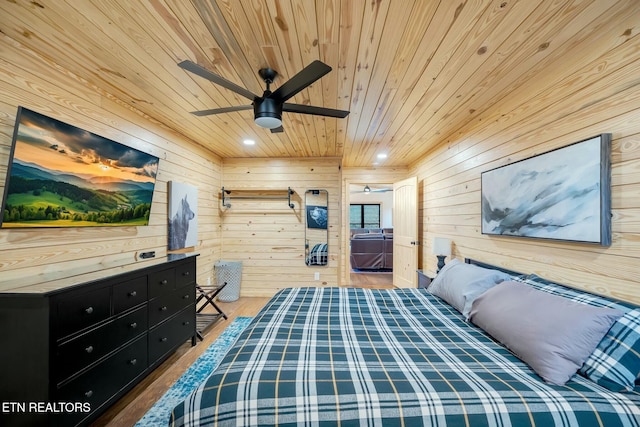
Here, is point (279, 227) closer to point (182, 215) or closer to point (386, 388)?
point (182, 215)

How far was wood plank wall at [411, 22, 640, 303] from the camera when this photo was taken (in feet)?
4.36

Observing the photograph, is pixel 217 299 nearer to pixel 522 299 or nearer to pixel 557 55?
pixel 522 299

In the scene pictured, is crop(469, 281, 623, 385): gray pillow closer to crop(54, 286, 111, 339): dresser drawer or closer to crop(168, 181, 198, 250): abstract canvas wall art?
crop(54, 286, 111, 339): dresser drawer

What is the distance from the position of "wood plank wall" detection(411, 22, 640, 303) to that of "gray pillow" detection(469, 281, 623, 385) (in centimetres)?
40

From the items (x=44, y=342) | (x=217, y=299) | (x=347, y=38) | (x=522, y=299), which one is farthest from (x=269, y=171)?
(x=522, y=299)

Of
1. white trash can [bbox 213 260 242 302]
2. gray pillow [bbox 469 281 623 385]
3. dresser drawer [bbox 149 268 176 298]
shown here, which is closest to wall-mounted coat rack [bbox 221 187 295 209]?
white trash can [bbox 213 260 242 302]

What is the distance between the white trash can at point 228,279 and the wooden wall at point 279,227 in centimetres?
20

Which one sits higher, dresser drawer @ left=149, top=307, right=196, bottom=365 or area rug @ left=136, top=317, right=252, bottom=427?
dresser drawer @ left=149, top=307, right=196, bottom=365

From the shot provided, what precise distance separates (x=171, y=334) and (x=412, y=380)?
2190 millimetres

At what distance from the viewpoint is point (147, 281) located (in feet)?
6.62

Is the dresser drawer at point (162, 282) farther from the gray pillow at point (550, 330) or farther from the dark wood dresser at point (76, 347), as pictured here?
the gray pillow at point (550, 330)

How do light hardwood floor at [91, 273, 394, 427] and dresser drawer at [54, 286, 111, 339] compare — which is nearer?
dresser drawer at [54, 286, 111, 339]

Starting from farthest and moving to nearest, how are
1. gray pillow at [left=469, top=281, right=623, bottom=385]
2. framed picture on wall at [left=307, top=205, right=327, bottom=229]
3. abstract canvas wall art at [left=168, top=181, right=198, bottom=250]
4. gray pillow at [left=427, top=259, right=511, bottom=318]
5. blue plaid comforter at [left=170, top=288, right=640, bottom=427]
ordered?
framed picture on wall at [left=307, top=205, right=327, bottom=229], abstract canvas wall art at [left=168, top=181, right=198, bottom=250], gray pillow at [left=427, top=259, right=511, bottom=318], gray pillow at [left=469, top=281, right=623, bottom=385], blue plaid comforter at [left=170, top=288, right=640, bottom=427]

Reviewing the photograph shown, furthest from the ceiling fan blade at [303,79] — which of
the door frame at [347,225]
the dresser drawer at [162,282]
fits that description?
the door frame at [347,225]
